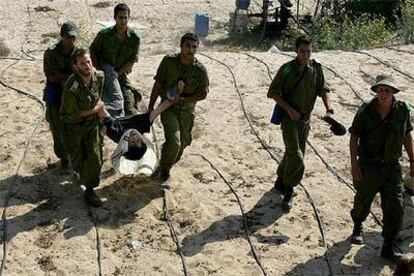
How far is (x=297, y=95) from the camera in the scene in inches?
213

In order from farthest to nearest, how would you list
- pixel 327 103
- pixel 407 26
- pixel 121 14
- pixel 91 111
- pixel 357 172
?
pixel 407 26 < pixel 121 14 < pixel 327 103 < pixel 91 111 < pixel 357 172

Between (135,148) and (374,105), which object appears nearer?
(374,105)

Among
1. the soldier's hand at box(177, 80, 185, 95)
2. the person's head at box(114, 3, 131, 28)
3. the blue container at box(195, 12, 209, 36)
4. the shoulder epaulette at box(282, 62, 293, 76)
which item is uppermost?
the person's head at box(114, 3, 131, 28)

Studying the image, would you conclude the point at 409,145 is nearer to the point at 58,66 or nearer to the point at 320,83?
the point at 320,83

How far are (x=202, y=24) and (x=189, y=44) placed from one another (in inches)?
377

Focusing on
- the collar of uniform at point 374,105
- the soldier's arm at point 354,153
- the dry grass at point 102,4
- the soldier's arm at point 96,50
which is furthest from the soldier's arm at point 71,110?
the dry grass at point 102,4

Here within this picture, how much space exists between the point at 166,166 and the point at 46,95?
4.28 ft

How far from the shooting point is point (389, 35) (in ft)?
41.1

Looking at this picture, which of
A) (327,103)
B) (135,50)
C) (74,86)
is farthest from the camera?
(135,50)

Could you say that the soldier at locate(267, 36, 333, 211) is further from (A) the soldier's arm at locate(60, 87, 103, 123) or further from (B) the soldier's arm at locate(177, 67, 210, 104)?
(A) the soldier's arm at locate(60, 87, 103, 123)

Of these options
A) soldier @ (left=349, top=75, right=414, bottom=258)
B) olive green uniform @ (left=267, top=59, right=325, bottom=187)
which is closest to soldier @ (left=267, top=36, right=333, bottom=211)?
olive green uniform @ (left=267, top=59, right=325, bottom=187)

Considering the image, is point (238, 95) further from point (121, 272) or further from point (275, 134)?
point (121, 272)

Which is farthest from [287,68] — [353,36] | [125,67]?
[353,36]

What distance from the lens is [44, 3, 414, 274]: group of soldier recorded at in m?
4.79
